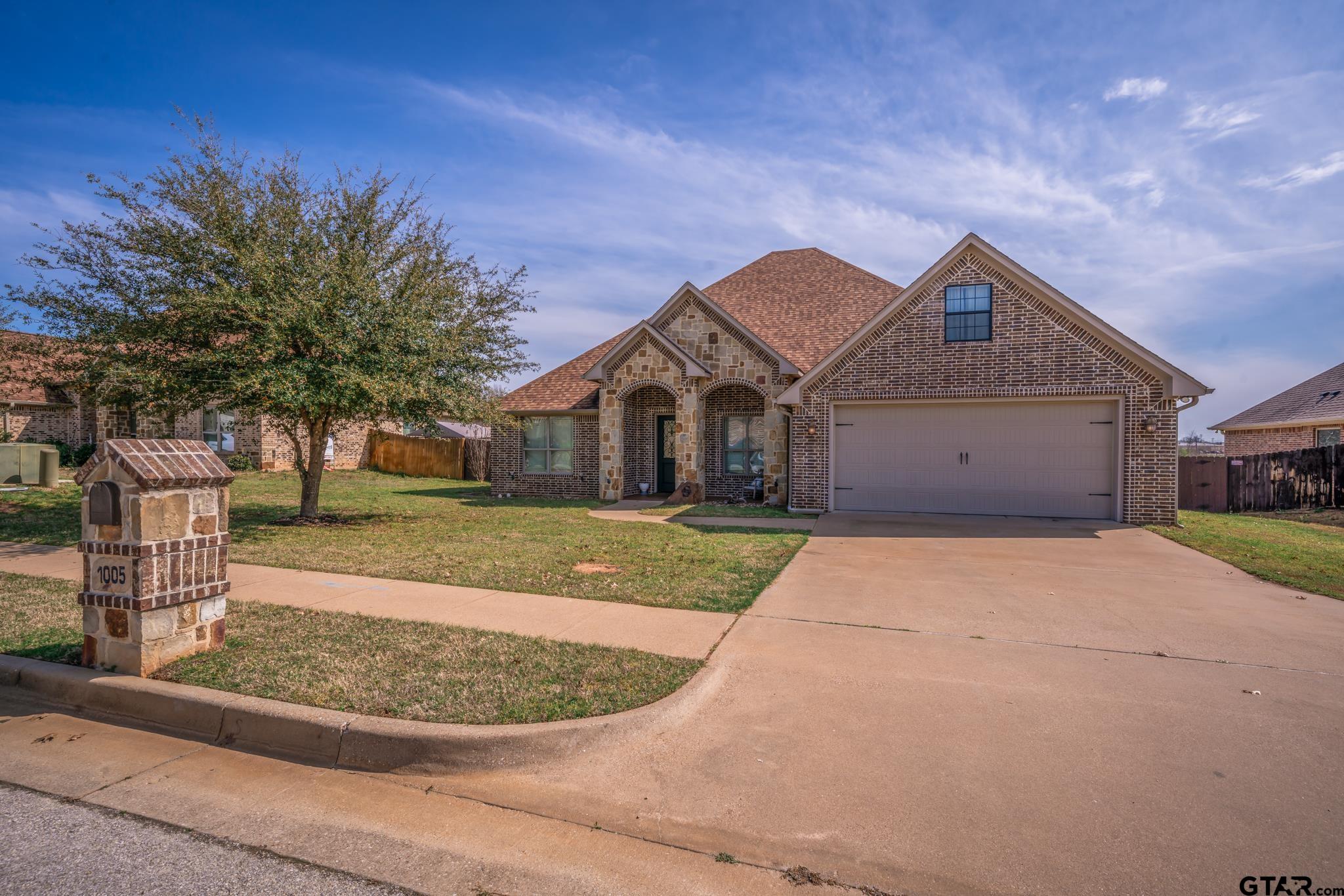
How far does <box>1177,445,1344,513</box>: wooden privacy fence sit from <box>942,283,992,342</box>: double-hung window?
839 centimetres

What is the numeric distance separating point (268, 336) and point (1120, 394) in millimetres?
14970

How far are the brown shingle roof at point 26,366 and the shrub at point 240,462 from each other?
5833mm

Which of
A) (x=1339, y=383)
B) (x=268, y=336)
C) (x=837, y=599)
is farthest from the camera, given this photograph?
(x=1339, y=383)

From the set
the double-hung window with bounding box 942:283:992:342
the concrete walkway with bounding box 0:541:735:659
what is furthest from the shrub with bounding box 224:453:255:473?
the double-hung window with bounding box 942:283:992:342

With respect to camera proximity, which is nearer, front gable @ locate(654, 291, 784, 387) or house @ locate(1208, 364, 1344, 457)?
front gable @ locate(654, 291, 784, 387)

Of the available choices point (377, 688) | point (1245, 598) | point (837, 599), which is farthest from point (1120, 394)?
point (377, 688)

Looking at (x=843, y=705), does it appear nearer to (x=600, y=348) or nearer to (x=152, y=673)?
(x=152, y=673)

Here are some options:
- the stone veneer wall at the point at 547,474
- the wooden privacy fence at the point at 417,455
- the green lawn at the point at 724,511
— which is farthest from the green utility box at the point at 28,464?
the green lawn at the point at 724,511

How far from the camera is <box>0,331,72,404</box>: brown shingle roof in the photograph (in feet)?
37.3

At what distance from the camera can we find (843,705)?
4.38 meters

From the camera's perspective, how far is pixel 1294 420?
2491 cm

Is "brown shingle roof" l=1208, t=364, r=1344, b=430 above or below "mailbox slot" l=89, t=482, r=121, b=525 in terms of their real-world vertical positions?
above

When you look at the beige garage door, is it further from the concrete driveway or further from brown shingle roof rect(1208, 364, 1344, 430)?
brown shingle roof rect(1208, 364, 1344, 430)

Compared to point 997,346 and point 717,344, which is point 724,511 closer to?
point 717,344
